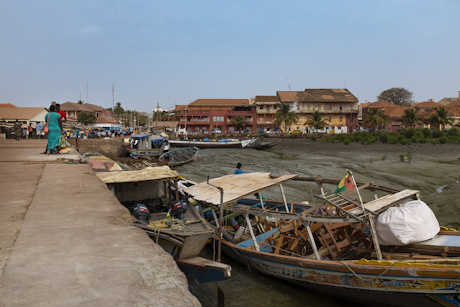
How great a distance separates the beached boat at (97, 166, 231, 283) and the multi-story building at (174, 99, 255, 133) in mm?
54597

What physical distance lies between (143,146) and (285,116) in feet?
103

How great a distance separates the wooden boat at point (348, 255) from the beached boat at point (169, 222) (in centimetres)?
55

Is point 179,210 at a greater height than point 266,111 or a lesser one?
lesser

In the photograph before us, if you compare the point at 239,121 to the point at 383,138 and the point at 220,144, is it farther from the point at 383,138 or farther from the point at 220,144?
the point at 383,138

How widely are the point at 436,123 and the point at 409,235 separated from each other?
59.2 m

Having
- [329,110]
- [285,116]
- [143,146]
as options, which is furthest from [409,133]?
[143,146]

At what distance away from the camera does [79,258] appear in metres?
2.79

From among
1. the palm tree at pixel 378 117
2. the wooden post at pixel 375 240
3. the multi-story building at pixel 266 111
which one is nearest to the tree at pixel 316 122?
the multi-story building at pixel 266 111

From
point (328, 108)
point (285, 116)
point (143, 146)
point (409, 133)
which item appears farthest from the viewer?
point (328, 108)

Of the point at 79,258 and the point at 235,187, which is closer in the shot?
the point at 79,258

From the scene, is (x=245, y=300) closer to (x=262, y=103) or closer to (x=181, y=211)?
(x=181, y=211)

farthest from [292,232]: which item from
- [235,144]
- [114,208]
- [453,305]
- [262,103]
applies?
[262,103]

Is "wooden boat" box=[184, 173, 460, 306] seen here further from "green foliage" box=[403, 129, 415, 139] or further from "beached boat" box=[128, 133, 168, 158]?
"green foliage" box=[403, 129, 415, 139]

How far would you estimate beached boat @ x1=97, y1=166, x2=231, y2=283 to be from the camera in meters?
5.94
